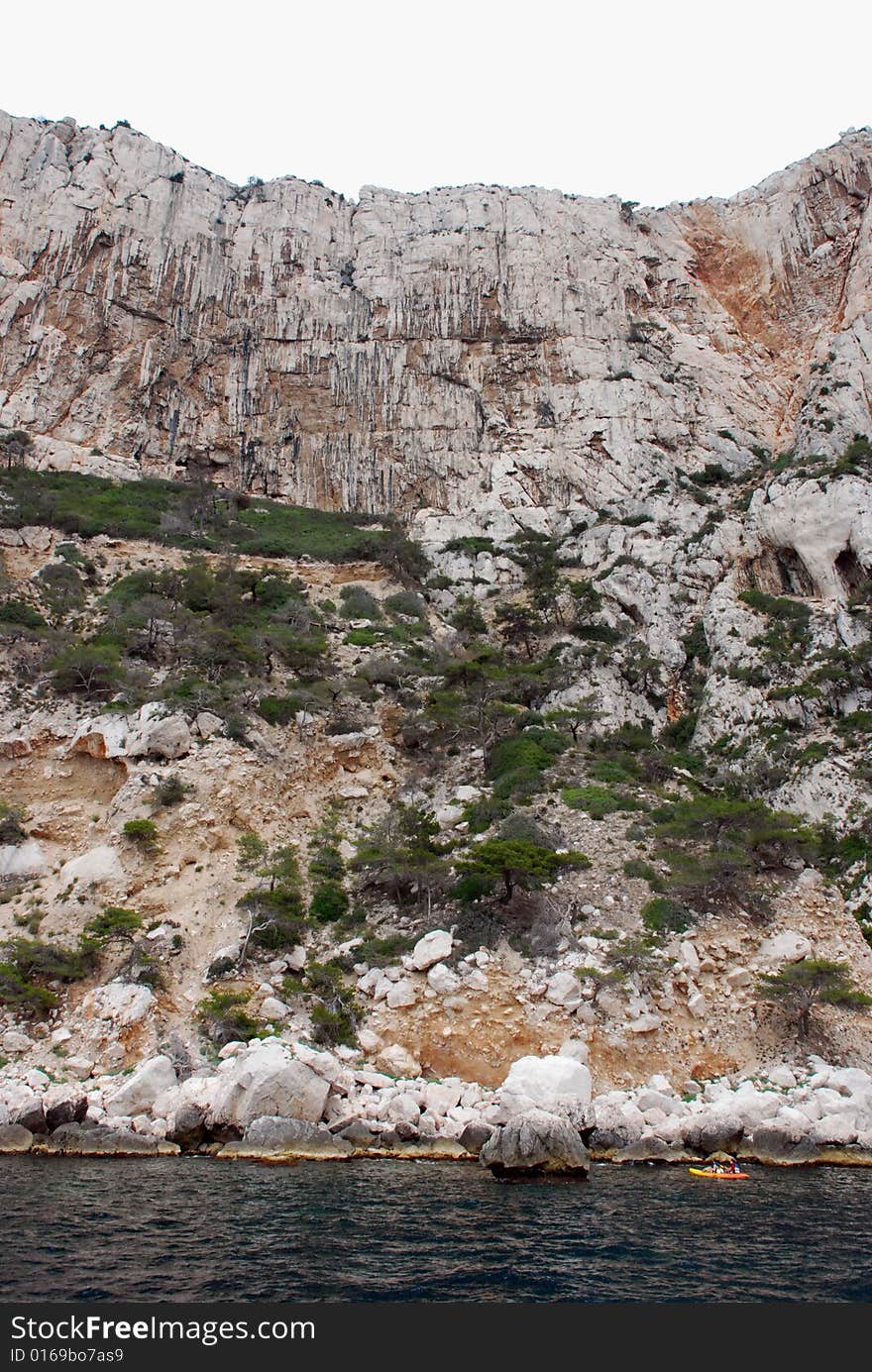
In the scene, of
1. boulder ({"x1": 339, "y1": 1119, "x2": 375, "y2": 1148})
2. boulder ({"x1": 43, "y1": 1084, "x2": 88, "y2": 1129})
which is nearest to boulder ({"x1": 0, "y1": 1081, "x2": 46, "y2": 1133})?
boulder ({"x1": 43, "y1": 1084, "x2": 88, "y2": 1129})

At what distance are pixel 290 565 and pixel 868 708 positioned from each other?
29.9m

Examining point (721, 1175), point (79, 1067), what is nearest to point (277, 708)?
point (79, 1067)

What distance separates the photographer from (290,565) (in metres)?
46.7

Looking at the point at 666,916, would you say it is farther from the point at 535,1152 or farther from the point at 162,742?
the point at 162,742

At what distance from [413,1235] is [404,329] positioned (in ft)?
185

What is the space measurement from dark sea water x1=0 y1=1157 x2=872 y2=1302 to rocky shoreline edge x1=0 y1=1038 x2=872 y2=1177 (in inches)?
39.1

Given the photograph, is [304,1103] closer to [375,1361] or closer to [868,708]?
[375,1361]

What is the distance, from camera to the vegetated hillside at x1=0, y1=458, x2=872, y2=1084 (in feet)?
70.7

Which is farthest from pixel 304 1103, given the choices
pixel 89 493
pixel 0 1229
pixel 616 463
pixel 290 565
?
pixel 616 463

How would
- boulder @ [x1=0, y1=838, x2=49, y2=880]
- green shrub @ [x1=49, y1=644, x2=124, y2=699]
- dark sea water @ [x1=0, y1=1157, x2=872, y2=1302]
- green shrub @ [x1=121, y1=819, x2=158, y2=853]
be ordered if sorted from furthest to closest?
green shrub @ [x1=49, y1=644, x2=124, y2=699] → green shrub @ [x1=121, y1=819, x2=158, y2=853] → boulder @ [x1=0, y1=838, x2=49, y2=880] → dark sea water @ [x1=0, y1=1157, x2=872, y2=1302]

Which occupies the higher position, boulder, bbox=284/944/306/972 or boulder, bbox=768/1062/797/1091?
boulder, bbox=284/944/306/972

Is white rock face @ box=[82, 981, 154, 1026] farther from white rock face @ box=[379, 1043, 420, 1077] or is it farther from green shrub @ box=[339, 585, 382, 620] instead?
green shrub @ box=[339, 585, 382, 620]

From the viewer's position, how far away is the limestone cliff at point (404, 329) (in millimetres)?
52250

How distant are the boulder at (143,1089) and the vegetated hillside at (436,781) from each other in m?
1.49
